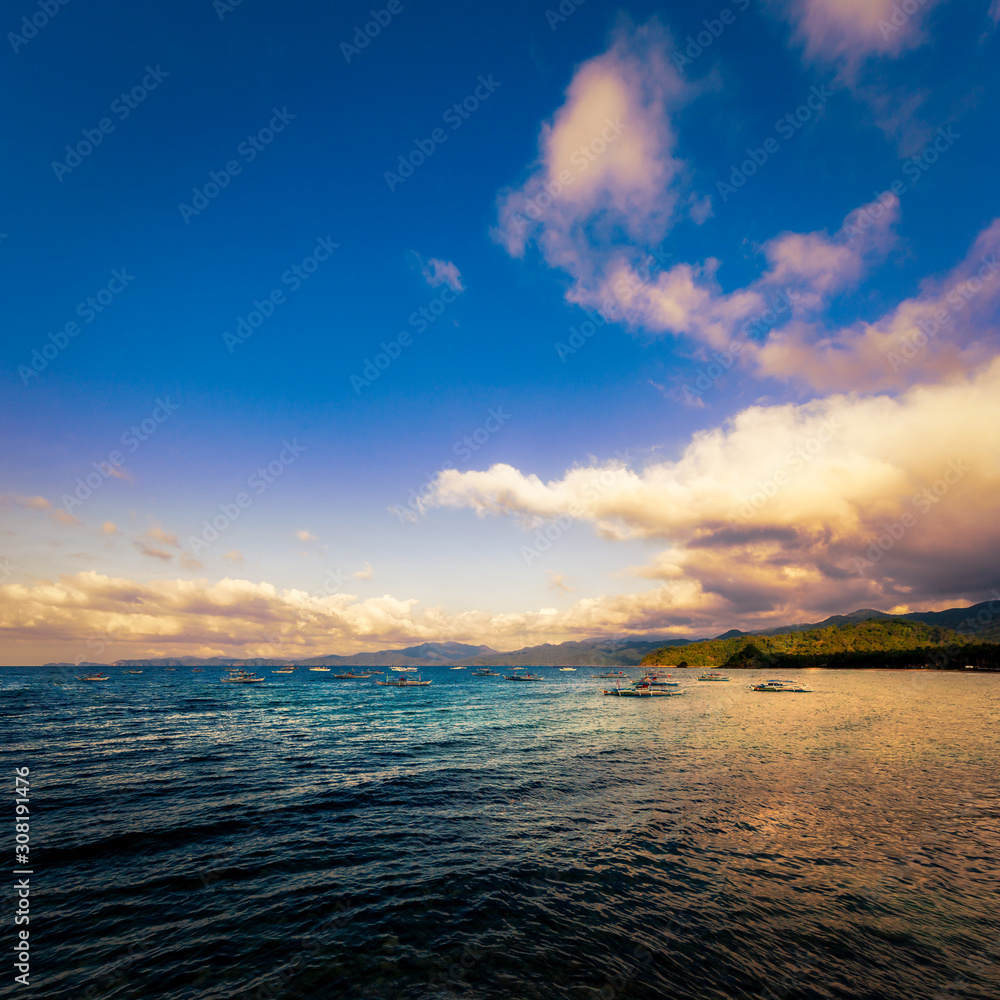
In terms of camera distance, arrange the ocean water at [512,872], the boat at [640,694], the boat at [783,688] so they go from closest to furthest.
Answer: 1. the ocean water at [512,872]
2. the boat at [640,694]
3. the boat at [783,688]

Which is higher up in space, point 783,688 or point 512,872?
point 512,872

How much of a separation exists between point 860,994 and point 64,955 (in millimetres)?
24853

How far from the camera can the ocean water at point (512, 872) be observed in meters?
14.0

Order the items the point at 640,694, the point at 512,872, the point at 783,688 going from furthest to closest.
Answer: the point at 783,688 → the point at 640,694 → the point at 512,872

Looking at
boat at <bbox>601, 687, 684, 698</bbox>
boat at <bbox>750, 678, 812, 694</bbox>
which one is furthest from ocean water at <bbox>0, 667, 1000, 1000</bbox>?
boat at <bbox>750, 678, 812, 694</bbox>

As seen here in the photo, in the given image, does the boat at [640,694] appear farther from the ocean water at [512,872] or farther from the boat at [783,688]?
the ocean water at [512,872]

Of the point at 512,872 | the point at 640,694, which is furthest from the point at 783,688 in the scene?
the point at 512,872

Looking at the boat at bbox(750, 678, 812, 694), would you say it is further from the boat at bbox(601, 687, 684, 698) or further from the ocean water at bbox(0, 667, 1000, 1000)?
the ocean water at bbox(0, 667, 1000, 1000)

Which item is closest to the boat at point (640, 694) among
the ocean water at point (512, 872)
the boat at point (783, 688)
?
the boat at point (783, 688)

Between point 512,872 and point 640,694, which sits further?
point 640,694

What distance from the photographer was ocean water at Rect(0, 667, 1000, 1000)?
14.0 meters

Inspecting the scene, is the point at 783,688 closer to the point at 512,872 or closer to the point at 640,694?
the point at 640,694

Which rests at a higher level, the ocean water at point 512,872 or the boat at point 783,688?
the ocean water at point 512,872

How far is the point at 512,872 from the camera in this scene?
20.3 meters
